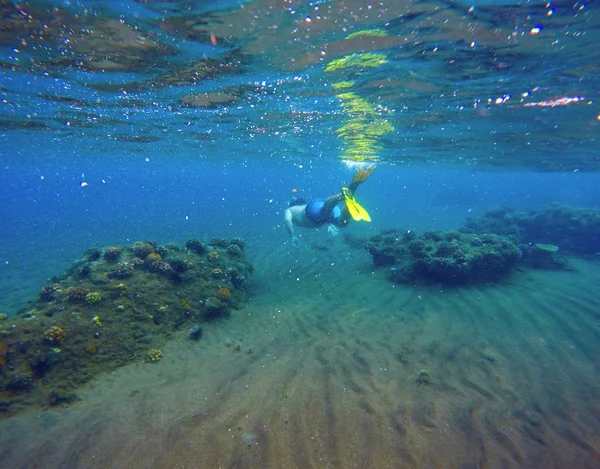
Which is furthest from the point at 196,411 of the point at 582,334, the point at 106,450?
the point at 582,334

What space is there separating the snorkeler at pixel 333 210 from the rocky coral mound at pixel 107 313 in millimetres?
3532

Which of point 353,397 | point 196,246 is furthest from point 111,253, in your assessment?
point 353,397

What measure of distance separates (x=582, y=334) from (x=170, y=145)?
36.1 meters

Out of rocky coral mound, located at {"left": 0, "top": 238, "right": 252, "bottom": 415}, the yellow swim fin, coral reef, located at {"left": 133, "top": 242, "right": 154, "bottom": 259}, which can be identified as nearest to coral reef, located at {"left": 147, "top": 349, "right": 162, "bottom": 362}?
rocky coral mound, located at {"left": 0, "top": 238, "right": 252, "bottom": 415}

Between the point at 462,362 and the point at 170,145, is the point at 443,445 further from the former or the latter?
the point at 170,145

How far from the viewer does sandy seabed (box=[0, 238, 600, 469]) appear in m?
4.39

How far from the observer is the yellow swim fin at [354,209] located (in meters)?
9.20

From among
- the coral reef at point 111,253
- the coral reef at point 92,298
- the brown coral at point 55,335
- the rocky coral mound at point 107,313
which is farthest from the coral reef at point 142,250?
the brown coral at point 55,335

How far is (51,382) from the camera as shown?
6.09 m

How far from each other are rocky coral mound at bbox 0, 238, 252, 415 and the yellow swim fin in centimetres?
505

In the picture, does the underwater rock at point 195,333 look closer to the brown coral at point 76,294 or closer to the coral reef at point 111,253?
the brown coral at point 76,294

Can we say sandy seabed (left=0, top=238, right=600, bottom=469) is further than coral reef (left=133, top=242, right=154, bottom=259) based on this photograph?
No

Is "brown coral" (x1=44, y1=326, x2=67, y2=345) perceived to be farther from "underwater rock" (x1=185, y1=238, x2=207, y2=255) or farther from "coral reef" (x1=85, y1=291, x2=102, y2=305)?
"underwater rock" (x1=185, y1=238, x2=207, y2=255)

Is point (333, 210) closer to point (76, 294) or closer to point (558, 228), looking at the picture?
point (76, 294)
